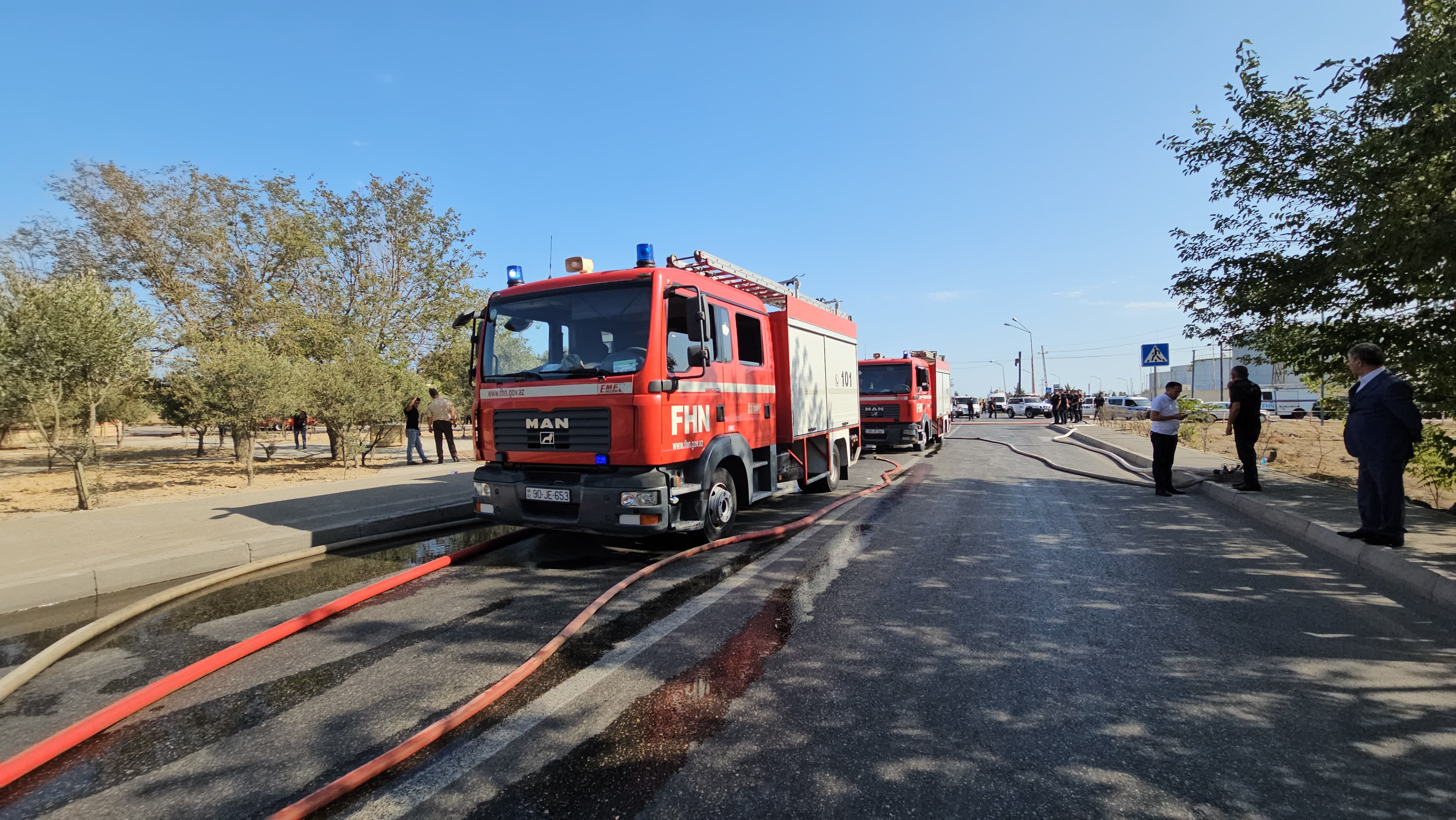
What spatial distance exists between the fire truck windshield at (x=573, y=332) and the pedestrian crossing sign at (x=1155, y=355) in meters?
17.6

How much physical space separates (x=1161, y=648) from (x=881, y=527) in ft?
12.2

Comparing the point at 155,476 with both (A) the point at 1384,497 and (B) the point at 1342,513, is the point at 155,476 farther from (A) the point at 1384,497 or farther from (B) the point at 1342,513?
(B) the point at 1342,513

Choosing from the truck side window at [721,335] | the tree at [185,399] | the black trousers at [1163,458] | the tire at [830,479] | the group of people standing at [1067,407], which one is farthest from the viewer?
the group of people standing at [1067,407]

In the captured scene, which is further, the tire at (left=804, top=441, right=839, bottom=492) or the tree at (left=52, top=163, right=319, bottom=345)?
the tree at (left=52, top=163, right=319, bottom=345)

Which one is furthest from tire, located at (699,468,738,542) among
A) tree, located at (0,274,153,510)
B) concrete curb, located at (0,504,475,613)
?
tree, located at (0,274,153,510)

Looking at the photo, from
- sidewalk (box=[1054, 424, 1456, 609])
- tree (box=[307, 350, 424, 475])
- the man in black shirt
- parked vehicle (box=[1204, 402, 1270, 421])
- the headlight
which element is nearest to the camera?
sidewalk (box=[1054, 424, 1456, 609])

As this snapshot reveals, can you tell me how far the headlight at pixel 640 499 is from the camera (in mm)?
5637

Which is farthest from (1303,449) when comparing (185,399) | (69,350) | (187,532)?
(185,399)

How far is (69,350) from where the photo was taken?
8547 mm

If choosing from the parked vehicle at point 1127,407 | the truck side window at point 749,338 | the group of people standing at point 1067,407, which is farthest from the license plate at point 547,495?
the group of people standing at point 1067,407

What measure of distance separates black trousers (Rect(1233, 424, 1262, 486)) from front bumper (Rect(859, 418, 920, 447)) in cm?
834

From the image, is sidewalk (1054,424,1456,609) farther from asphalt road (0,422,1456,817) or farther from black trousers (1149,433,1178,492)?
black trousers (1149,433,1178,492)

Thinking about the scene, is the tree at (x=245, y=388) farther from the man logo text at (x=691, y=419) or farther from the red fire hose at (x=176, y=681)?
the man logo text at (x=691, y=419)

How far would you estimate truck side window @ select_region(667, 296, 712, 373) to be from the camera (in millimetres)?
5934
